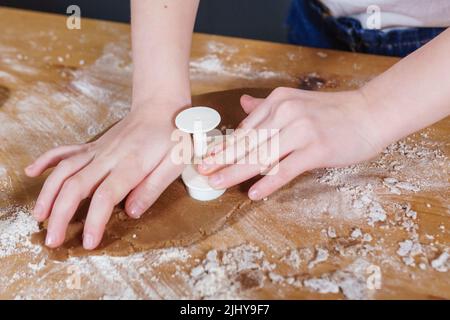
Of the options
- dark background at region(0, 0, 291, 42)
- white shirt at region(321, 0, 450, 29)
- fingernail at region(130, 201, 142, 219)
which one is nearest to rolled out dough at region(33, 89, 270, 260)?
fingernail at region(130, 201, 142, 219)

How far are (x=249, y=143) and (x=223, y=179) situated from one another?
7cm

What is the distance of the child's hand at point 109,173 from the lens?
648 mm

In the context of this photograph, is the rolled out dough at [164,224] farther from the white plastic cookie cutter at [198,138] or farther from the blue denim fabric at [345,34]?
the blue denim fabric at [345,34]

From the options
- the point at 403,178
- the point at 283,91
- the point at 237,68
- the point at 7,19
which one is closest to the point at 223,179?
the point at 283,91

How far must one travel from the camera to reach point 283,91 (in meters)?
0.75

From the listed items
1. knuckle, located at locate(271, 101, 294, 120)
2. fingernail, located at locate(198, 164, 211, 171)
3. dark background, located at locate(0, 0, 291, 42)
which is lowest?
dark background, located at locate(0, 0, 291, 42)

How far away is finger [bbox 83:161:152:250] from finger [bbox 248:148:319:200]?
0.17 meters

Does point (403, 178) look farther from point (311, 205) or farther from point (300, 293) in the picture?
point (300, 293)

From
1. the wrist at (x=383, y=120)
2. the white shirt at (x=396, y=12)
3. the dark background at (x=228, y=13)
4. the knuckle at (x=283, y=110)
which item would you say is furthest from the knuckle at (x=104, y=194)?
the dark background at (x=228, y=13)

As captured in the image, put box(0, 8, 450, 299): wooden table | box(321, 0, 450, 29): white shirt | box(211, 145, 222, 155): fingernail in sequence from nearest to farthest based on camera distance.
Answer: box(0, 8, 450, 299): wooden table
box(211, 145, 222, 155): fingernail
box(321, 0, 450, 29): white shirt

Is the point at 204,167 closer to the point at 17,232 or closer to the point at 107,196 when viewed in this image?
the point at 107,196

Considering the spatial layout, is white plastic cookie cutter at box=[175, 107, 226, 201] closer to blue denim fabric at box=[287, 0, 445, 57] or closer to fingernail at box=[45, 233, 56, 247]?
fingernail at box=[45, 233, 56, 247]

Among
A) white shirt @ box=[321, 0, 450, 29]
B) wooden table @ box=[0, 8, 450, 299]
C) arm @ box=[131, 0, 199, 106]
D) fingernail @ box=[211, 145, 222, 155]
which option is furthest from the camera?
white shirt @ box=[321, 0, 450, 29]

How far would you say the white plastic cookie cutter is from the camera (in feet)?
2.26
